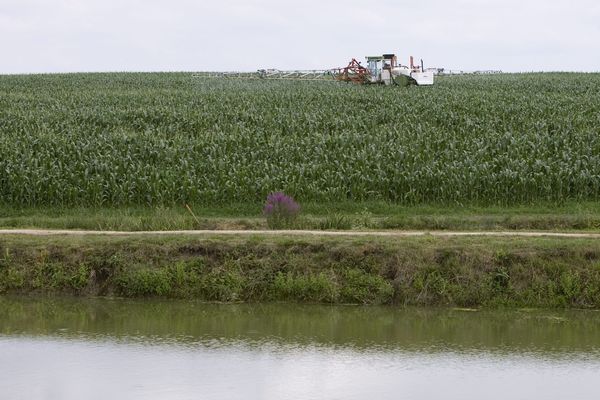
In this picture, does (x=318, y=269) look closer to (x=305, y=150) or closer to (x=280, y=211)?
(x=280, y=211)

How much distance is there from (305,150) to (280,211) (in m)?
7.53

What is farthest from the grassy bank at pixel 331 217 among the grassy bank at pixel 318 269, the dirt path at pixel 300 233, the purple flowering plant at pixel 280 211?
the grassy bank at pixel 318 269

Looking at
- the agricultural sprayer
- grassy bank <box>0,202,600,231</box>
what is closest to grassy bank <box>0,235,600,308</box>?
grassy bank <box>0,202,600,231</box>

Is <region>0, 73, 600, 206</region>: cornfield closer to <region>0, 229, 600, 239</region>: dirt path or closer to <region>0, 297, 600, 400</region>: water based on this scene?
<region>0, 229, 600, 239</region>: dirt path

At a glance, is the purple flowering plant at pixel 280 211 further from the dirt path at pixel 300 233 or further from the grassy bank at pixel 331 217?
the dirt path at pixel 300 233

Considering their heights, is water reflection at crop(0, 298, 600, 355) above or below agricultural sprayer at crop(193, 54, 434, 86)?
below

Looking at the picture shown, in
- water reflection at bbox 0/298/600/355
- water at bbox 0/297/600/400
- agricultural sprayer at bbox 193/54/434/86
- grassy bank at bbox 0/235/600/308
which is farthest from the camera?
agricultural sprayer at bbox 193/54/434/86

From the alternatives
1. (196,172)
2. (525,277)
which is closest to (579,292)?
(525,277)

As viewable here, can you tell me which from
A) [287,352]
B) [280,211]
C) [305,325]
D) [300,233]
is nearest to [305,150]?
[280,211]

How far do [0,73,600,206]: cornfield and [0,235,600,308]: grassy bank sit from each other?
6.81 metres

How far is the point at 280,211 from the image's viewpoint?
19531 mm

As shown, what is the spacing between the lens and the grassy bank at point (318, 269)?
50.9 ft

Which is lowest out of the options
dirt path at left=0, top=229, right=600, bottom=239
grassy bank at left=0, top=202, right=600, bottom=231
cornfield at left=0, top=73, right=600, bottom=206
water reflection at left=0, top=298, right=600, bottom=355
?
water reflection at left=0, top=298, right=600, bottom=355

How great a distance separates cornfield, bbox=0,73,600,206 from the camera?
77.4 feet
